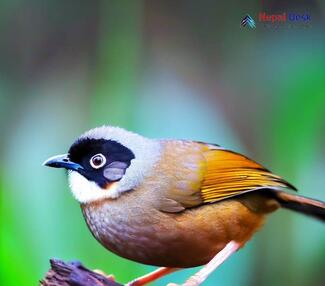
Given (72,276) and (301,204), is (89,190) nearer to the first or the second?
(72,276)

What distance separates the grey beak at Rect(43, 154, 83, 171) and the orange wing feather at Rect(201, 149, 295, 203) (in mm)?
368

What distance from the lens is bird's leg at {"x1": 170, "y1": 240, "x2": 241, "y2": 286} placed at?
69.9 inches

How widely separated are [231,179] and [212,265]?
252 mm

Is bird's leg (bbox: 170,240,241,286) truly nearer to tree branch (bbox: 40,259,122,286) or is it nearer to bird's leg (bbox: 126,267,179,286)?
bird's leg (bbox: 126,267,179,286)

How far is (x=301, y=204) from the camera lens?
1.98 m

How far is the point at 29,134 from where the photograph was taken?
7.42 ft

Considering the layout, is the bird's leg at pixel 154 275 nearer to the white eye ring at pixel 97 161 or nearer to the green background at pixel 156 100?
the green background at pixel 156 100

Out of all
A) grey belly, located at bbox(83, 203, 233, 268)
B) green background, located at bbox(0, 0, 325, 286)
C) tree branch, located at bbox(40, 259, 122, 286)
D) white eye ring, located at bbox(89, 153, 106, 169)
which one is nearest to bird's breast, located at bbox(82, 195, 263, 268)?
grey belly, located at bbox(83, 203, 233, 268)

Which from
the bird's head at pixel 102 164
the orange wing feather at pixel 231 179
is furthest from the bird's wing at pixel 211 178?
the bird's head at pixel 102 164

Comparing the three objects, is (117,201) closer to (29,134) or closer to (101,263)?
(101,263)

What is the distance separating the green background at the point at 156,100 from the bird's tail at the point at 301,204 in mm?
101

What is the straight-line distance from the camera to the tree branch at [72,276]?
4.95ft

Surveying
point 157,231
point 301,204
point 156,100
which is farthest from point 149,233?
point 156,100

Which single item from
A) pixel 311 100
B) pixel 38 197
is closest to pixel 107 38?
pixel 38 197
